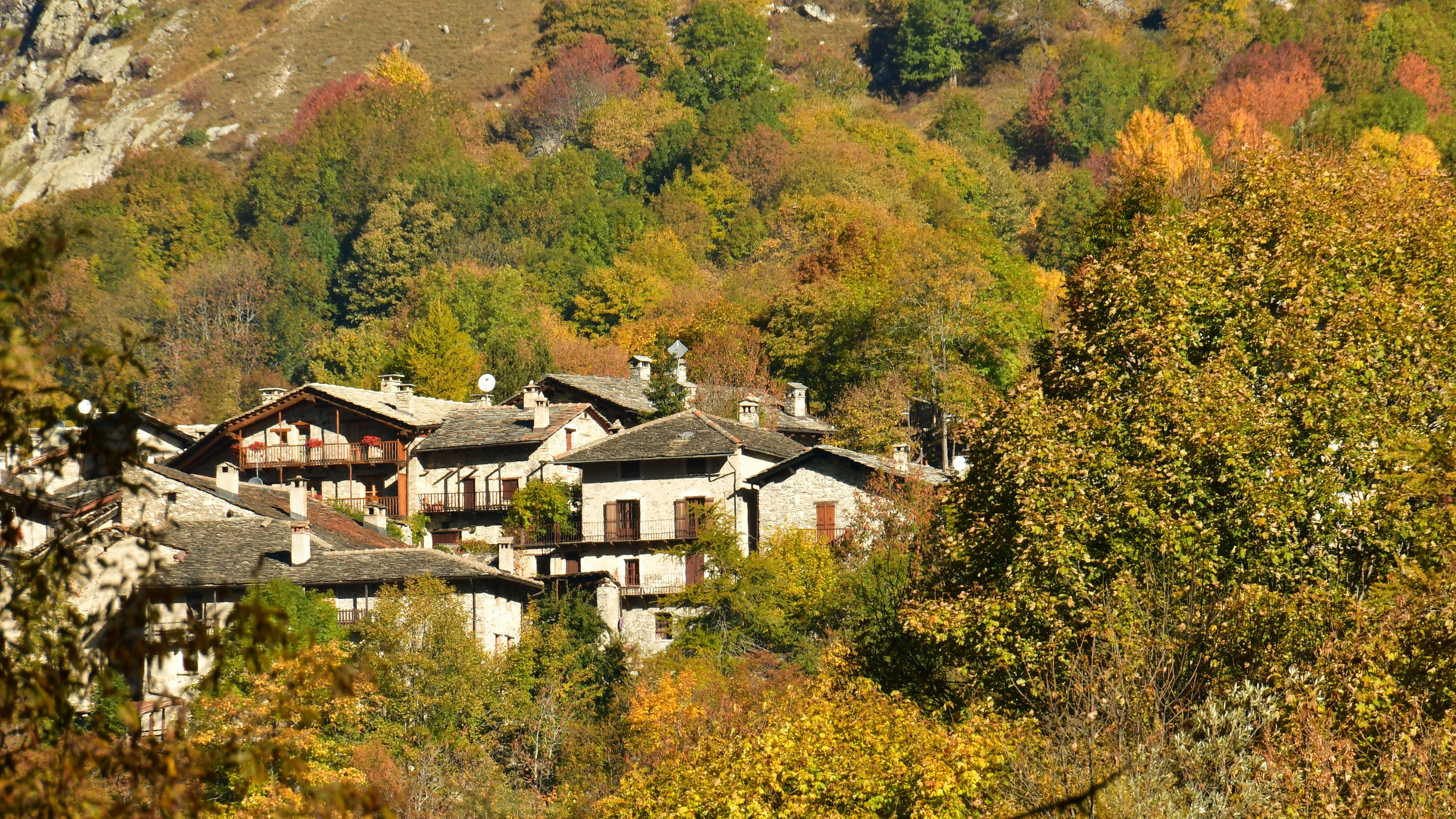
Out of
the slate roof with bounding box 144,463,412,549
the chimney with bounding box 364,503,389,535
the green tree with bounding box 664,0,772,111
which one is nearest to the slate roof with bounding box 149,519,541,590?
the slate roof with bounding box 144,463,412,549

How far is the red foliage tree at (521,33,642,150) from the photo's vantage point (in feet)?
427

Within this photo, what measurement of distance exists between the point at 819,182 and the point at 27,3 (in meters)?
106

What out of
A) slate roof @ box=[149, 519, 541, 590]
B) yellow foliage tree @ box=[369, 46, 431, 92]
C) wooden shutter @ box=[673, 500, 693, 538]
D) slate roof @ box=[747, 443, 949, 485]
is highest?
yellow foliage tree @ box=[369, 46, 431, 92]

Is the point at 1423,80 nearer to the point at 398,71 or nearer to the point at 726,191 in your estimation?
the point at 726,191

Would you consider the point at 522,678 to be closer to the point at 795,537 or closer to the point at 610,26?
the point at 795,537

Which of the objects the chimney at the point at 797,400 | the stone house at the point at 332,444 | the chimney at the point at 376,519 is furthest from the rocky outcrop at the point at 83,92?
the chimney at the point at 797,400

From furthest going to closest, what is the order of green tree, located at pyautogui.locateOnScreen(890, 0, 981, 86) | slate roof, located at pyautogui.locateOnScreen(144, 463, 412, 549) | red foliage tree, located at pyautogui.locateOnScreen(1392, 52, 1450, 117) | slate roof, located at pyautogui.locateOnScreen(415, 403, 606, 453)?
green tree, located at pyautogui.locateOnScreen(890, 0, 981, 86)
red foliage tree, located at pyautogui.locateOnScreen(1392, 52, 1450, 117)
slate roof, located at pyautogui.locateOnScreen(415, 403, 606, 453)
slate roof, located at pyautogui.locateOnScreen(144, 463, 412, 549)

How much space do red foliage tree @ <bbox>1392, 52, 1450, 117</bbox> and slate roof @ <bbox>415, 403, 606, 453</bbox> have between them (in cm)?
8038

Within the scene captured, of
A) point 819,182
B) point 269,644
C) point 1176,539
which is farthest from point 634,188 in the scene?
point 269,644

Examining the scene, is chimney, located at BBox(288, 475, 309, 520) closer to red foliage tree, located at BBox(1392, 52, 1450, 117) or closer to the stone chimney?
the stone chimney

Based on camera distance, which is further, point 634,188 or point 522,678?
point 634,188

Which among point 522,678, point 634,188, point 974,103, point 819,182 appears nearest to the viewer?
point 522,678

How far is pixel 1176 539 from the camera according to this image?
21422mm

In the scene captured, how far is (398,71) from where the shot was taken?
141m
